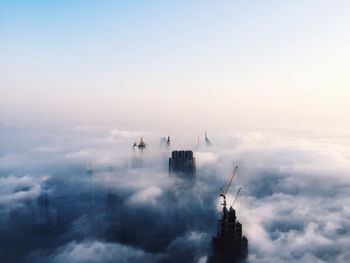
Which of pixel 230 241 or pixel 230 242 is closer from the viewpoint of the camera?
pixel 230 241

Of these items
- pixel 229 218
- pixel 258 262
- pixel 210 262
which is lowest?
pixel 258 262

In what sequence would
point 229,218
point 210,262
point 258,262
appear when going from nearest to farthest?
point 229,218 < point 210,262 < point 258,262

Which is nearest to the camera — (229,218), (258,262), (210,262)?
(229,218)

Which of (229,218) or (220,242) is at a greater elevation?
(229,218)

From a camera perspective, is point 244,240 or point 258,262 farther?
point 258,262

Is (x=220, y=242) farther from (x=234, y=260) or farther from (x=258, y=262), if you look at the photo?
(x=258, y=262)

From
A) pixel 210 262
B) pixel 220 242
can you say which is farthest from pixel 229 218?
pixel 210 262

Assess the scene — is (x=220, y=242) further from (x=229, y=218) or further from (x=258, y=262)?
(x=258, y=262)

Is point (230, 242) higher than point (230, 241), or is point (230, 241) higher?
point (230, 241)
